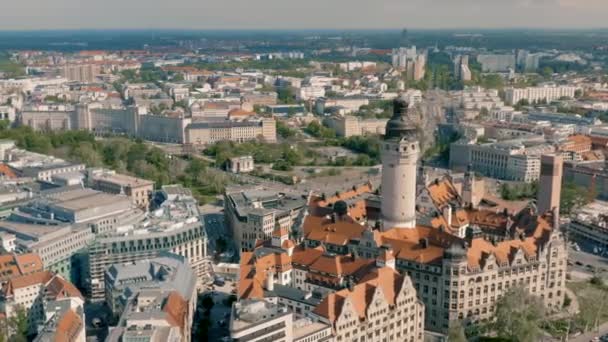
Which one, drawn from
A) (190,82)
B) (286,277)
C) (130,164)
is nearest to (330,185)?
(130,164)

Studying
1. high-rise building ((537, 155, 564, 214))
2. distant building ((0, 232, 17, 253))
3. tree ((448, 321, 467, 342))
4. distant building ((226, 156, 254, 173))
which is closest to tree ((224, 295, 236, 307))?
tree ((448, 321, 467, 342))

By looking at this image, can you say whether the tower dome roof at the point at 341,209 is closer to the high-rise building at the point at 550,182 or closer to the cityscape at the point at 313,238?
the cityscape at the point at 313,238

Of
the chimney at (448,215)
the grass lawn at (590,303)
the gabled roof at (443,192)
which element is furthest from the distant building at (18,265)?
the grass lawn at (590,303)

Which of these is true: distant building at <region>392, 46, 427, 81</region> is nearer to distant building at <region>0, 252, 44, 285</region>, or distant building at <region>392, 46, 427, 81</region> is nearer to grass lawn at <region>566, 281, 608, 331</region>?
grass lawn at <region>566, 281, 608, 331</region>

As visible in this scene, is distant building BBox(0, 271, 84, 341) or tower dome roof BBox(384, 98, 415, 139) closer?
distant building BBox(0, 271, 84, 341)

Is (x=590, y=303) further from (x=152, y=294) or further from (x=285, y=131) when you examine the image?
(x=285, y=131)
